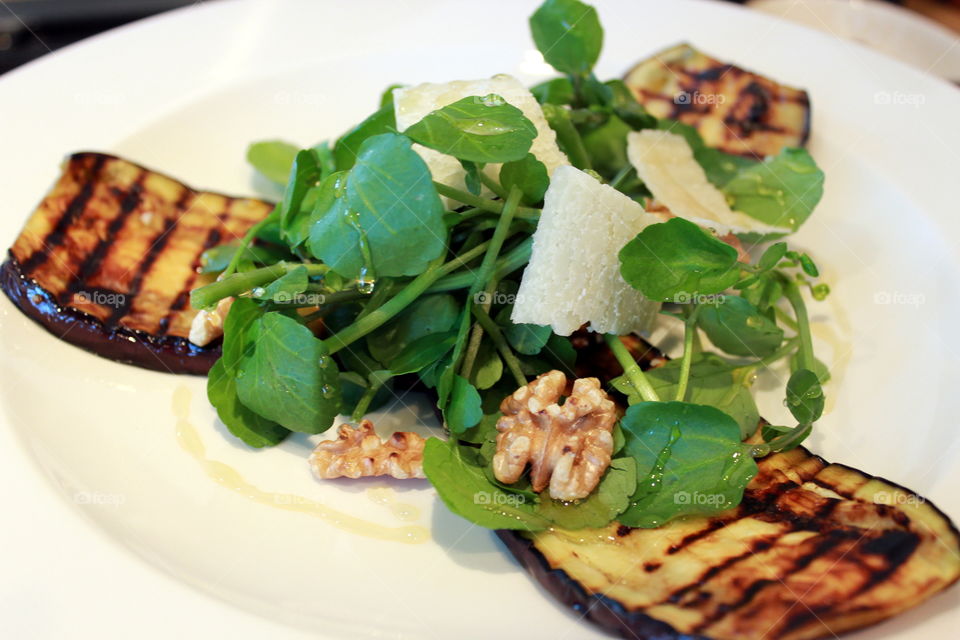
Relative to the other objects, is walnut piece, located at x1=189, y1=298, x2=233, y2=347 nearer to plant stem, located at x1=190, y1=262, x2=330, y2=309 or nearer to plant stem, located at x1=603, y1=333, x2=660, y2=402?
plant stem, located at x1=190, y1=262, x2=330, y2=309

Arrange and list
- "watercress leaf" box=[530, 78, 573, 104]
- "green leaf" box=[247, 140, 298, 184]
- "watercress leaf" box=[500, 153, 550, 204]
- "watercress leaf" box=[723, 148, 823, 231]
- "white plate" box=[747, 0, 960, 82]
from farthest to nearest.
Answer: "white plate" box=[747, 0, 960, 82] → "green leaf" box=[247, 140, 298, 184] → "watercress leaf" box=[530, 78, 573, 104] → "watercress leaf" box=[723, 148, 823, 231] → "watercress leaf" box=[500, 153, 550, 204]

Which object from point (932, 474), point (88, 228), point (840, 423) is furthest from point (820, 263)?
point (88, 228)

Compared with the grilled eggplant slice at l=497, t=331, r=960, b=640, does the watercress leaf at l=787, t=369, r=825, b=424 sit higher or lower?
higher

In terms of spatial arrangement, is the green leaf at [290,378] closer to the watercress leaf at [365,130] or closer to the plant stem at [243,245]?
the plant stem at [243,245]

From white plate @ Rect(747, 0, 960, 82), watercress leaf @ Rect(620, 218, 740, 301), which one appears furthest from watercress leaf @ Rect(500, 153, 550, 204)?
white plate @ Rect(747, 0, 960, 82)

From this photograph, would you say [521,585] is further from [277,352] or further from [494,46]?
[494,46]

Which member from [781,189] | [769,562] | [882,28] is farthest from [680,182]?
[882,28]

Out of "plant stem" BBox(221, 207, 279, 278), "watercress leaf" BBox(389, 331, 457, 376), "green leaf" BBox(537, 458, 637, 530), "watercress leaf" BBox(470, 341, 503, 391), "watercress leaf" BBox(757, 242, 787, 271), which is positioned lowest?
"green leaf" BBox(537, 458, 637, 530)
